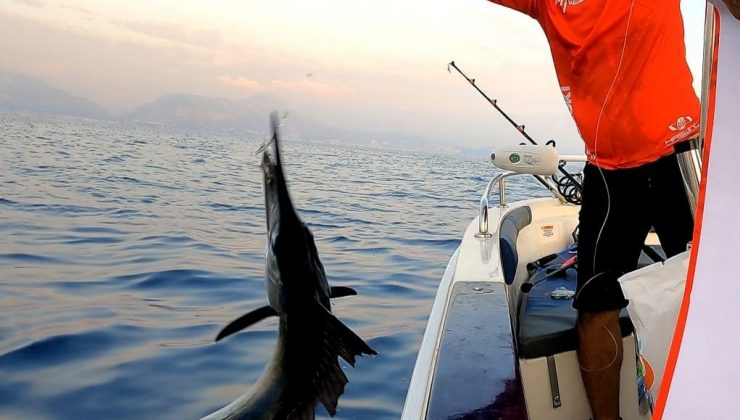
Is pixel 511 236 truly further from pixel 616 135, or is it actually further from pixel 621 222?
pixel 616 135

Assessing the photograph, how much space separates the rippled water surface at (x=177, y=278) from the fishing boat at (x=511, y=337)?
2.05 feet

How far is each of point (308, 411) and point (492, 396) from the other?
0.83 metres

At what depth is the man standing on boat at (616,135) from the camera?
234 cm

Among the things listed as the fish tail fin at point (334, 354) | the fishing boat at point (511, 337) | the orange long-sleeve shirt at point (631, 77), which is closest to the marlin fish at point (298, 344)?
the fish tail fin at point (334, 354)

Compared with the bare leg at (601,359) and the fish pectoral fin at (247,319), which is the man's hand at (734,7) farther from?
the bare leg at (601,359)

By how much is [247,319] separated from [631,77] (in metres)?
1.95

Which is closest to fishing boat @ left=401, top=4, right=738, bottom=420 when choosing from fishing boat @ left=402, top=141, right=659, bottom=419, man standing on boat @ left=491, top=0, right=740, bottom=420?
fishing boat @ left=402, top=141, right=659, bottom=419

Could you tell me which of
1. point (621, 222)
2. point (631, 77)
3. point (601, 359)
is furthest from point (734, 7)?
point (601, 359)

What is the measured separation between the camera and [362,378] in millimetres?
3645

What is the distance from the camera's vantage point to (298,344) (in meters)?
0.99

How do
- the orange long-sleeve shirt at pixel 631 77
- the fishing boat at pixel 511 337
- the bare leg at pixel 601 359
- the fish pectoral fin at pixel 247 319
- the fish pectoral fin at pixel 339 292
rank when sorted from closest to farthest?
the fish pectoral fin at pixel 247 319
the fish pectoral fin at pixel 339 292
the fishing boat at pixel 511 337
the orange long-sleeve shirt at pixel 631 77
the bare leg at pixel 601 359

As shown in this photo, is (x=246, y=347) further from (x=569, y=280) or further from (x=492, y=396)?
(x=492, y=396)

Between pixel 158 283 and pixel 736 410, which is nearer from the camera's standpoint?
pixel 736 410

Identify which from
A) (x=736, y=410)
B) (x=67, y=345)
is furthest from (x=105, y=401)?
(x=736, y=410)
